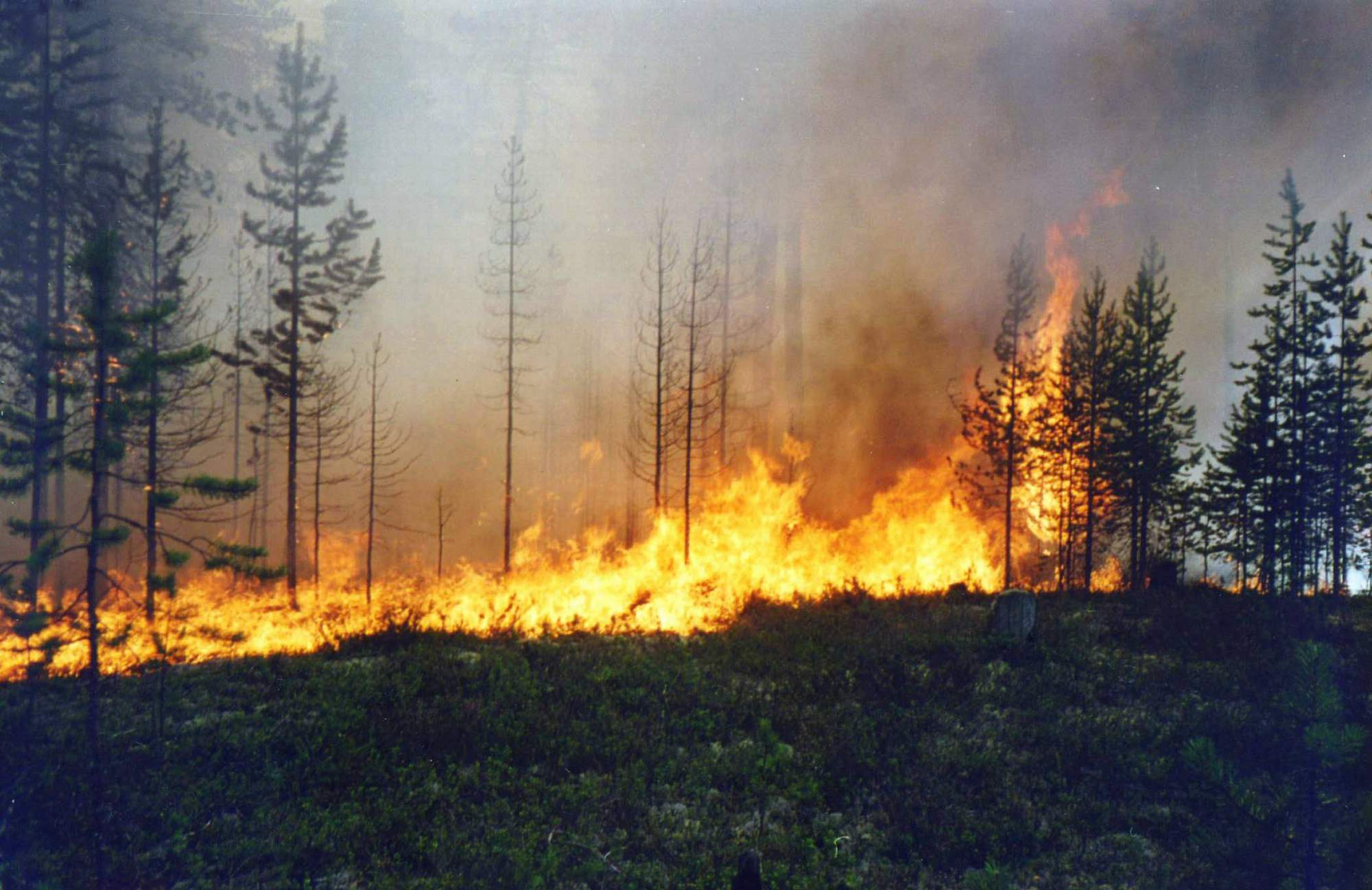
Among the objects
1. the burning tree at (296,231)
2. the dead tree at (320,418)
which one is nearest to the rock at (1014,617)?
the dead tree at (320,418)

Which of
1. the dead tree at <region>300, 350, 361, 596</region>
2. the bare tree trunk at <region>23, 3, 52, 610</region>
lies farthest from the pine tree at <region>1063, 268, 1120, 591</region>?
the bare tree trunk at <region>23, 3, 52, 610</region>

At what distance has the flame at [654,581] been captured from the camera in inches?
614

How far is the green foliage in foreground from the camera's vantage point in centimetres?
631

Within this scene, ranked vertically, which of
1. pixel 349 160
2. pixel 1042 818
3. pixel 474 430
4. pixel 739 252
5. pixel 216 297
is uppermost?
pixel 349 160

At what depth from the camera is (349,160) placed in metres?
42.2

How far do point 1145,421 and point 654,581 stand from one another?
21.0 meters

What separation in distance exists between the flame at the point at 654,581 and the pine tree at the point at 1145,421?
602 cm

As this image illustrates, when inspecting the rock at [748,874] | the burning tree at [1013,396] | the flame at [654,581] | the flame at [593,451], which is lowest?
the flame at [654,581]

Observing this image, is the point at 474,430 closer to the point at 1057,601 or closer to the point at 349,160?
the point at 349,160

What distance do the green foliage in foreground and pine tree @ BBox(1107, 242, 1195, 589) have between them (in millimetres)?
15169

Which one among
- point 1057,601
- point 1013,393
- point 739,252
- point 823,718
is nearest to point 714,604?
point 823,718

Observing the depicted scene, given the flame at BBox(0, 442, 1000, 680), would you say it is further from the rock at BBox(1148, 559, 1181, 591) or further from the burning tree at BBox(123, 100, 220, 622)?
the rock at BBox(1148, 559, 1181, 591)

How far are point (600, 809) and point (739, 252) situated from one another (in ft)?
108

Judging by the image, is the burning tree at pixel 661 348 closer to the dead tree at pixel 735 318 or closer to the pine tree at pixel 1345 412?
the dead tree at pixel 735 318
